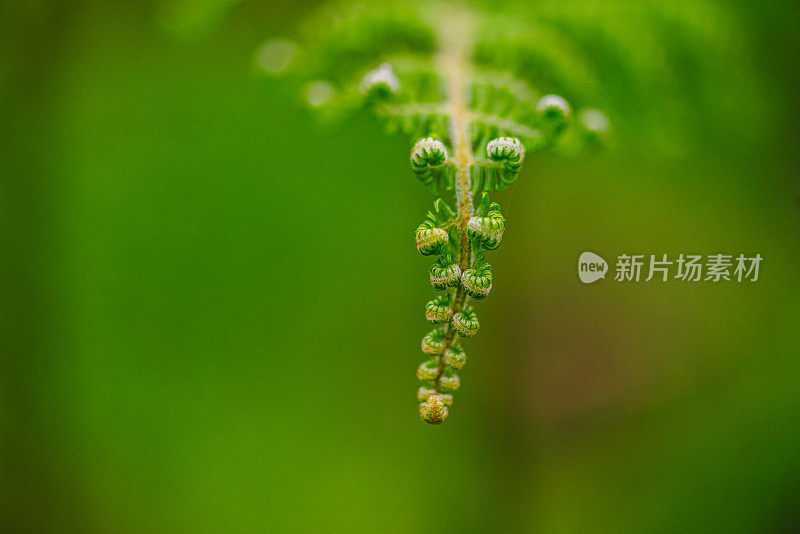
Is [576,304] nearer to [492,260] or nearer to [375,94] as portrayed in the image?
[492,260]

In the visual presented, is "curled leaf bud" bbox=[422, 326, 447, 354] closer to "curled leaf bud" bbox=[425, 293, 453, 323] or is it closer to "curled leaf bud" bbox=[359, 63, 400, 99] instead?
"curled leaf bud" bbox=[425, 293, 453, 323]

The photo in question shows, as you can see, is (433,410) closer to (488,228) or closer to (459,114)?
(488,228)

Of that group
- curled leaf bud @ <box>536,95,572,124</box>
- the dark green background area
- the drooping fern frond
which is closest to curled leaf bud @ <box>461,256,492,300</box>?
the drooping fern frond

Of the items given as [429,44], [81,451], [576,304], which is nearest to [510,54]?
[429,44]

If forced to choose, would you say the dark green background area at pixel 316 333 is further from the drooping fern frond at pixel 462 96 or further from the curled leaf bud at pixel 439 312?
the curled leaf bud at pixel 439 312

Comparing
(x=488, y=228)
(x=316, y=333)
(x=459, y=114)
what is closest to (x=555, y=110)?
(x=459, y=114)

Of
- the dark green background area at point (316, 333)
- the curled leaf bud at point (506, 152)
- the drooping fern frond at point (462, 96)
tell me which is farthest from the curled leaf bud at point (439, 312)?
the dark green background area at point (316, 333)

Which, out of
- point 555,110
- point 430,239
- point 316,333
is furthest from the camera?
point 316,333
